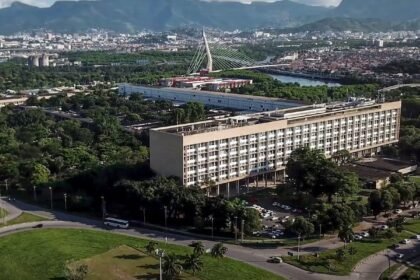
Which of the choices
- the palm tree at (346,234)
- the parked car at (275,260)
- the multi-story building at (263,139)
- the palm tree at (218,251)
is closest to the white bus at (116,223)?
the multi-story building at (263,139)

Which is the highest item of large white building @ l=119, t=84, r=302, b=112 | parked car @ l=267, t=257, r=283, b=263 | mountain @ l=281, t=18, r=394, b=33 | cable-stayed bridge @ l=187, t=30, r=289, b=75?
mountain @ l=281, t=18, r=394, b=33

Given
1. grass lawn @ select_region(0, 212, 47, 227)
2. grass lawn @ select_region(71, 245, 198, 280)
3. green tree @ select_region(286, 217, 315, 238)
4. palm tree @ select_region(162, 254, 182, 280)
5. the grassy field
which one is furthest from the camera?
grass lawn @ select_region(0, 212, 47, 227)

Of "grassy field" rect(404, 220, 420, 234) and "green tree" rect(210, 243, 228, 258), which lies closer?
"green tree" rect(210, 243, 228, 258)

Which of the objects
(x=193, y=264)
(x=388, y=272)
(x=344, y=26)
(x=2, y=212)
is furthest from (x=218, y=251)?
(x=344, y=26)

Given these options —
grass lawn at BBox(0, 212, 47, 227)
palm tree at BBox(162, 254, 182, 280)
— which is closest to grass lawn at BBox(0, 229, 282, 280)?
palm tree at BBox(162, 254, 182, 280)

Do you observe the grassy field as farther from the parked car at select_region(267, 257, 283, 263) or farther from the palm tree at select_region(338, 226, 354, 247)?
the parked car at select_region(267, 257, 283, 263)
